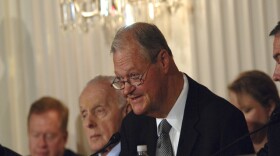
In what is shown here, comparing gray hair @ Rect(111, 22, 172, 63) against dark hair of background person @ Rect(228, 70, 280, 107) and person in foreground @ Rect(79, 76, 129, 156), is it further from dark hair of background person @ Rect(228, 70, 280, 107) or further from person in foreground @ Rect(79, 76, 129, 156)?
dark hair of background person @ Rect(228, 70, 280, 107)

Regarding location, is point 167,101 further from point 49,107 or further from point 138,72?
point 49,107

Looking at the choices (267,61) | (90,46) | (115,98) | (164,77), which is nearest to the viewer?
(164,77)

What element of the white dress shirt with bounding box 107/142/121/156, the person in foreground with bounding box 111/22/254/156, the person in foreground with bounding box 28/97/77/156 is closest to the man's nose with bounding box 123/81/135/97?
the person in foreground with bounding box 111/22/254/156

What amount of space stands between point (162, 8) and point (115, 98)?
1.37m

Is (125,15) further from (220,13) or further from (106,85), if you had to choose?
(106,85)

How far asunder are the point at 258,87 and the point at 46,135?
5.66 ft

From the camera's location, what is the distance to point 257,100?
5.12 metres

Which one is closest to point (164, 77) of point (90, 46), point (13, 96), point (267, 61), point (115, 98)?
point (115, 98)

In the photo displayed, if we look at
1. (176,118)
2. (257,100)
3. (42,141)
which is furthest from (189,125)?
(42,141)

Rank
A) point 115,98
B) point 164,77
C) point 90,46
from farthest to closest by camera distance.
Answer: point 90,46 → point 115,98 → point 164,77

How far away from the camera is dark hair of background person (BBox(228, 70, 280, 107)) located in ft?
16.8

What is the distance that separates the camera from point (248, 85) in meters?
5.20

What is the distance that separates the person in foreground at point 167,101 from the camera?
146 inches

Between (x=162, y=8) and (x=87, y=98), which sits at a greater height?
(x=162, y=8)
